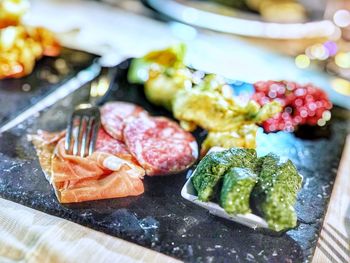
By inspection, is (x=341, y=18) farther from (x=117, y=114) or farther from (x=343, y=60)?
(x=117, y=114)

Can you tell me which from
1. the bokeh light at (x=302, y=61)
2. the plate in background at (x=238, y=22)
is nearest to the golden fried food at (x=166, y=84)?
the plate in background at (x=238, y=22)

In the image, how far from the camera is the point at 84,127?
69.4 inches

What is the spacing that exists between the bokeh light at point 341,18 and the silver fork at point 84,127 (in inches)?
67.8

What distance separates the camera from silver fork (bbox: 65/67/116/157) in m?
1.68

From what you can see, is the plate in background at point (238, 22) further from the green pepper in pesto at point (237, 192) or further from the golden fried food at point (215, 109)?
the green pepper in pesto at point (237, 192)

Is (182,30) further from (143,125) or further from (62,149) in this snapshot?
(62,149)

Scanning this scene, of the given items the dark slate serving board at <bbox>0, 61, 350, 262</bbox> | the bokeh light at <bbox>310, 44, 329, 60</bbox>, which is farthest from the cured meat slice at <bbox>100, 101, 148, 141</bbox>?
the bokeh light at <bbox>310, 44, 329, 60</bbox>

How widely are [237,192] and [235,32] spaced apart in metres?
1.72

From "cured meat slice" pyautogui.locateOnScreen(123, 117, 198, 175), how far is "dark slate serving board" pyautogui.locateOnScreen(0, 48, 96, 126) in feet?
1.55

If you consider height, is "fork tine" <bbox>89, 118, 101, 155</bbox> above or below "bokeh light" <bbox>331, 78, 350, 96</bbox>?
below

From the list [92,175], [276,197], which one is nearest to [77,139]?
[92,175]

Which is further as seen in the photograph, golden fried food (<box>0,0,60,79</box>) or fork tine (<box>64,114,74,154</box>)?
golden fried food (<box>0,0,60,79</box>)

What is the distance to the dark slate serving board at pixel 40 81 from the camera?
76.7 inches

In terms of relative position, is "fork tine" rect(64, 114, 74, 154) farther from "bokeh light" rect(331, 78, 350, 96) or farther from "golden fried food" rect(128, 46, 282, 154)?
"bokeh light" rect(331, 78, 350, 96)
